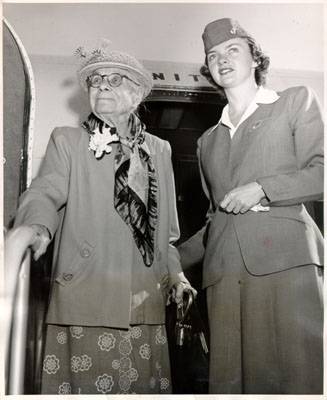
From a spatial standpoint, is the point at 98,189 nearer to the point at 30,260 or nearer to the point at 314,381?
the point at 30,260

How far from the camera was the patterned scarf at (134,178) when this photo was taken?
99cm

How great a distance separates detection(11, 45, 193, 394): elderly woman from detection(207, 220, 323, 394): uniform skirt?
4.0 inches

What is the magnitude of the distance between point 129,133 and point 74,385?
495mm

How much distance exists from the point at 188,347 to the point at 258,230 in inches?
10.2

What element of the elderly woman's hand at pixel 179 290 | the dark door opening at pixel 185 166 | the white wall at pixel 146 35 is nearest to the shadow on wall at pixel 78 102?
the white wall at pixel 146 35

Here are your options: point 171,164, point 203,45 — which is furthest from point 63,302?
point 203,45

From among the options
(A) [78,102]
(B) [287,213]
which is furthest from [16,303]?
(B) [287,213]

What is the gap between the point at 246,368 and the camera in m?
0.91

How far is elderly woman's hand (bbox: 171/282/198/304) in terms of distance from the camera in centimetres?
97

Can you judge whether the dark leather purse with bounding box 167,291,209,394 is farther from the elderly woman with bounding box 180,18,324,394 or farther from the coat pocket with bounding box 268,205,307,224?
the coat pocket with bounding box 268,205,307,224

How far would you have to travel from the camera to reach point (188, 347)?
97 centimetres

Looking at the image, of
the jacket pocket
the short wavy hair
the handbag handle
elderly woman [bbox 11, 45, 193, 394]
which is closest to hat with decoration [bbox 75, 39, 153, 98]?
elderly woman [bbox 11, 45, 193, 394]

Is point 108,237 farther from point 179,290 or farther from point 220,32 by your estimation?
point 220,32

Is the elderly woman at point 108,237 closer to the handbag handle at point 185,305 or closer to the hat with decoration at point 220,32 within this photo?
the handbag handle at point 185,305
